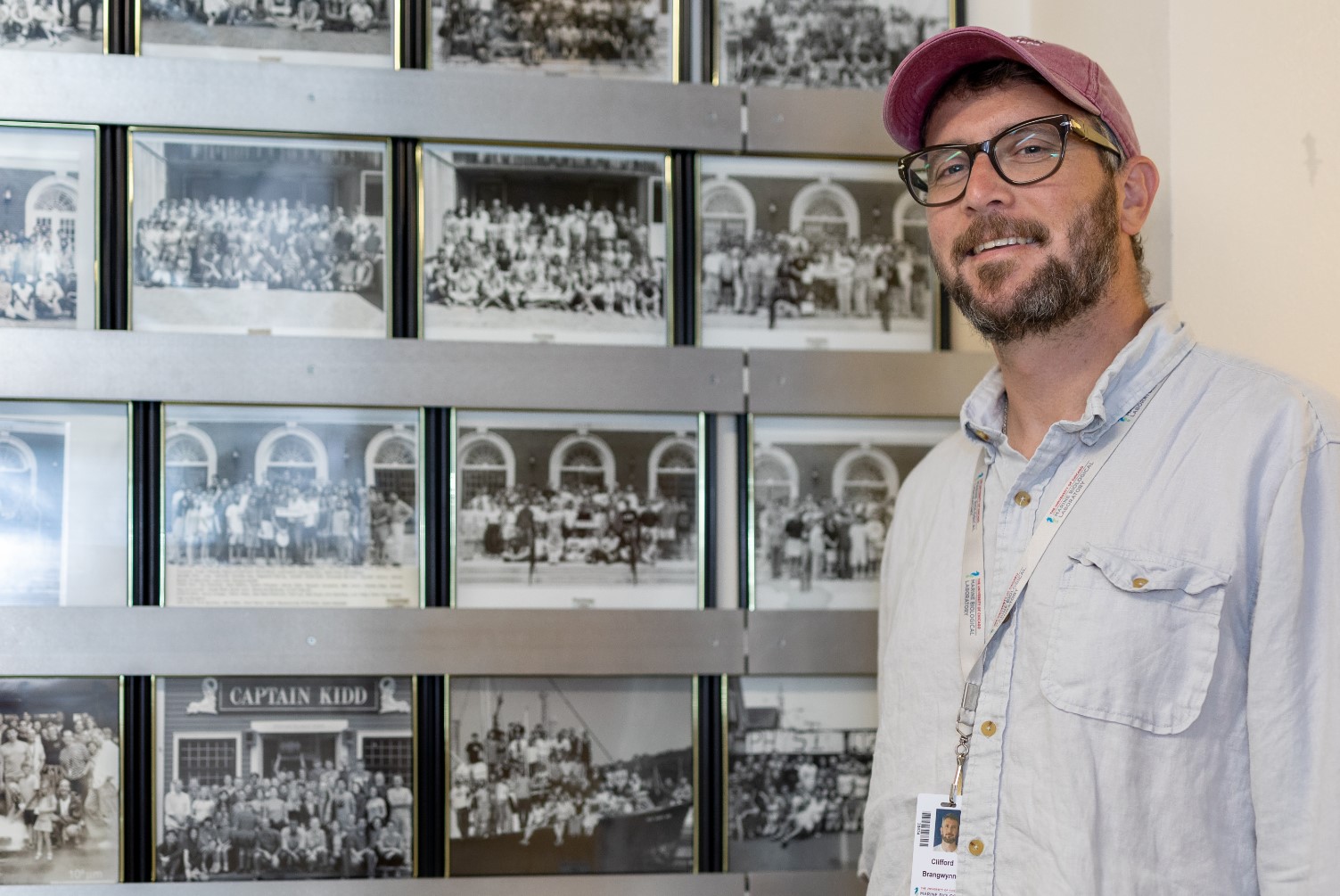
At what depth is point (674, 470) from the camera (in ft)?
6.00

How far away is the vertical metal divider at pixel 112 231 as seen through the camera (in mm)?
1724

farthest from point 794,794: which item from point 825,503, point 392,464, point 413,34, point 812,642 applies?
point 413,34

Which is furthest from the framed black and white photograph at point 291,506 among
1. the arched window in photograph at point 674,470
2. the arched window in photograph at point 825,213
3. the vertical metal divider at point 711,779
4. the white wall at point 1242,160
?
the white wall at point 1242,160

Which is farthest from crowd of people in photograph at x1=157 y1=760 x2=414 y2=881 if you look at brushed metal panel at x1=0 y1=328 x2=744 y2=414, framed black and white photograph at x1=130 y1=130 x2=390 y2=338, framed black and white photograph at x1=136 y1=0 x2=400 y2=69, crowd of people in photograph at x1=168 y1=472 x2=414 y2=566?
framed black and white photograph at x1=136 y1=0 x2=400 y2=69

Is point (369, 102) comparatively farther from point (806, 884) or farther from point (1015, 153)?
point (806, 884)

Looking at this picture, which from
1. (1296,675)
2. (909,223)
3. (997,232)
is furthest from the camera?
(909,223)

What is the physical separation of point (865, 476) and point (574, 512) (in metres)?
0.46

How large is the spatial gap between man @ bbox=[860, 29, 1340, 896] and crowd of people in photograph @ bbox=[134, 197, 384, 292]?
0.81 meters

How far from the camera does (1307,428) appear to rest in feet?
3.58

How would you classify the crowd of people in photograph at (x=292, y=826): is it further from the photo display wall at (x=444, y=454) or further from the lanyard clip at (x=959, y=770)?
the lanyard clip at (x=959, y=770)

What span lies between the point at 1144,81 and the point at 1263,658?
86cm

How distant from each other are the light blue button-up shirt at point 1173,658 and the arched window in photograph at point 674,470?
2.09 ft

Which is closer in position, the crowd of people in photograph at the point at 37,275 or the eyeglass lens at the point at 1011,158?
the eyeglass lens at the point at 1011,158

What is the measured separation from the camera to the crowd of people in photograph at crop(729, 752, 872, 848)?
5.98 feet
